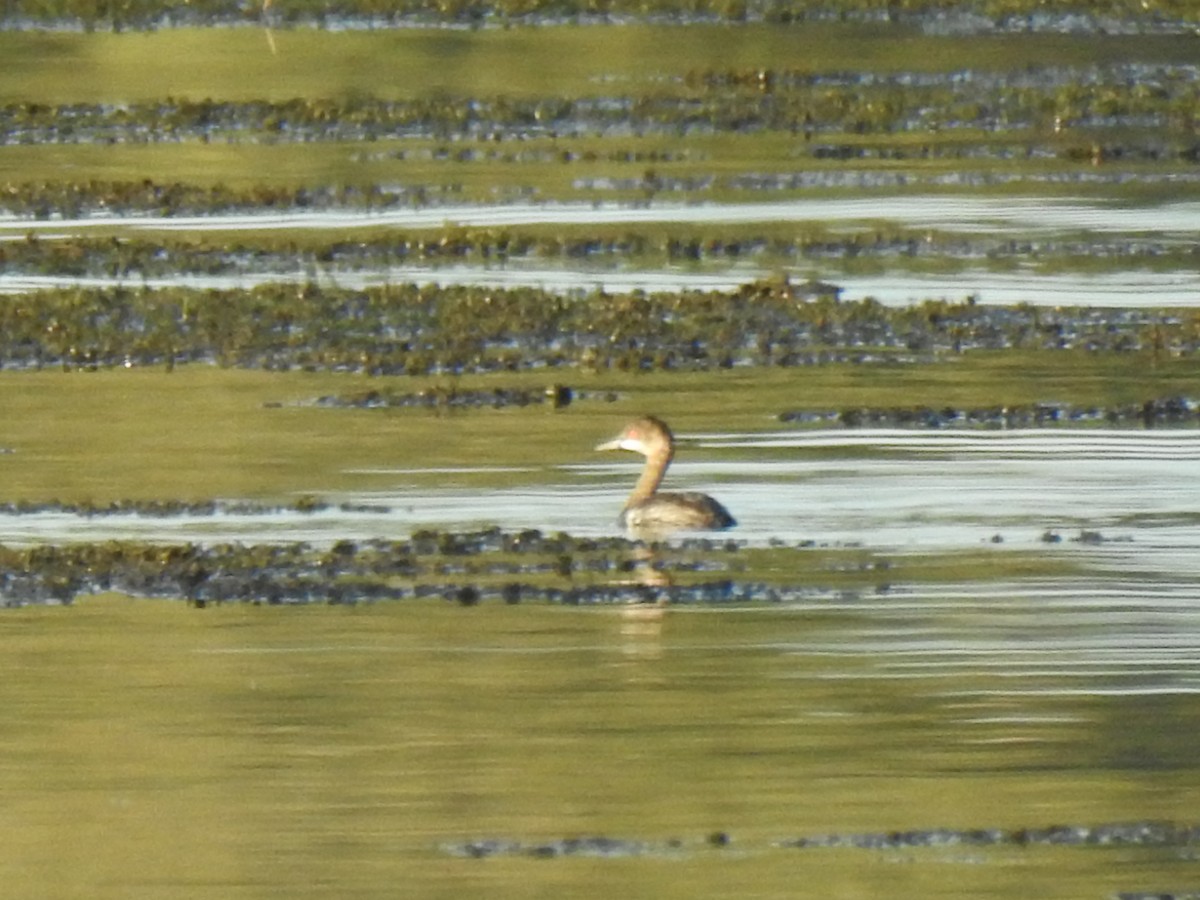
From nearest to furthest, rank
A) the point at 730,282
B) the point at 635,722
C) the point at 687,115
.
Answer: the point at 635,722
the point at 730,282
the point at 687,115

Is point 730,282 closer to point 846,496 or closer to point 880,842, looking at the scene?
point 846,496

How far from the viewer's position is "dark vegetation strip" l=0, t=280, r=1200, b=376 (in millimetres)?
15867

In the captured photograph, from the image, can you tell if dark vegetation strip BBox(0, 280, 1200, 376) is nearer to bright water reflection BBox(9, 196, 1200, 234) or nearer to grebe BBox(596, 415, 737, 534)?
grebe BBox(596, 415, 737, 534)

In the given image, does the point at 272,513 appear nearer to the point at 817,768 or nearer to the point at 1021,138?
the point at 817,768

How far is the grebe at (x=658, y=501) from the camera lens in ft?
40.1

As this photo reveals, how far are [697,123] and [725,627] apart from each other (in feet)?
44.2

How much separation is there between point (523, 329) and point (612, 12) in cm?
1557

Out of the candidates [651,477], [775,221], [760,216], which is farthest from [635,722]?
[760,216]

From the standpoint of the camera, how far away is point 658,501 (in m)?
12.3

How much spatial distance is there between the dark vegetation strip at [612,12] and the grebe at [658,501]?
715 inches

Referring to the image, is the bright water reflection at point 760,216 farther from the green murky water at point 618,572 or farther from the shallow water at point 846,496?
the shallow water at point 846,496

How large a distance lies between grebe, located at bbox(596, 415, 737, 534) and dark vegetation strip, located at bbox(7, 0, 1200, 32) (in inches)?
715

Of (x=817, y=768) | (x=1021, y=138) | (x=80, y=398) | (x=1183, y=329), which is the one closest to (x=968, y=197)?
(x=1021, y=138)

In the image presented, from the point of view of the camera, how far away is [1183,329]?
16.3 metres
